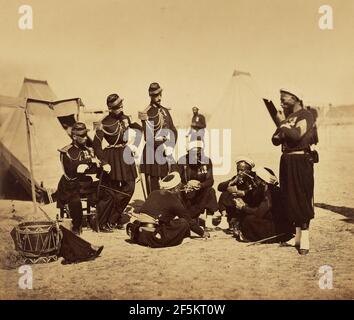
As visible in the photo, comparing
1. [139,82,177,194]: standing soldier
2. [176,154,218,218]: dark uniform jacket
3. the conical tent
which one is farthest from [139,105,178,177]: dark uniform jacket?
the conical tent

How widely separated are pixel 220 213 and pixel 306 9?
8.73ft

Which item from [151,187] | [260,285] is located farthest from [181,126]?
[260,285]

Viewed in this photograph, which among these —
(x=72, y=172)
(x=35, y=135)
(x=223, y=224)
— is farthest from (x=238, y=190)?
(x=35, y=135)

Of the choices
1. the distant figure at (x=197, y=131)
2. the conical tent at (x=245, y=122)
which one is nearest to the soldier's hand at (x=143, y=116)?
the distant figure at (x=197, y=131)

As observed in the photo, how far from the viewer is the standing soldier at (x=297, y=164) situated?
687 centimetres

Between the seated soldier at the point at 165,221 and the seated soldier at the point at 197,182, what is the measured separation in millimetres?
116

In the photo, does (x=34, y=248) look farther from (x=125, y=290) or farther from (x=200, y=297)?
(x=200, y=297)

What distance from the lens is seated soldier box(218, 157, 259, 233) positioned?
697 centimetres

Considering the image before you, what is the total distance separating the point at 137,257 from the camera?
6938 mm

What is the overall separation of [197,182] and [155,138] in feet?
2.50

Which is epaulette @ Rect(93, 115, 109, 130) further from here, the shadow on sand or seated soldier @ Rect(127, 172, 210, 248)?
the shadow on sand

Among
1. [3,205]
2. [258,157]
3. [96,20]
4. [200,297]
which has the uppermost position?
[96,20]

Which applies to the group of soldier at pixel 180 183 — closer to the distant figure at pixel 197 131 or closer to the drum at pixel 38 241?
the distant figure at pixel 197 131

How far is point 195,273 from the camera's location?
691cm
